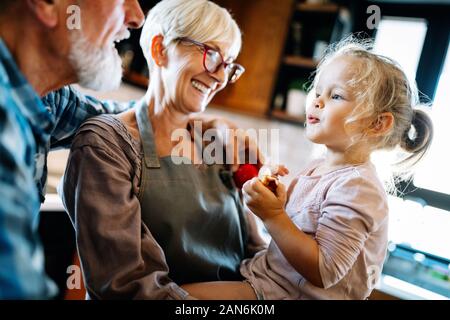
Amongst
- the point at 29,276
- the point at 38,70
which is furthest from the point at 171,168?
the point at 29,276

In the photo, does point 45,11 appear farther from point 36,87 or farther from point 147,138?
point 147,138

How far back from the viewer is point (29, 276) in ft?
1.61

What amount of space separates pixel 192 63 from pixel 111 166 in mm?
410

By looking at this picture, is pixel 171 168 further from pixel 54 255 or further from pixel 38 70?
pixel 54 255

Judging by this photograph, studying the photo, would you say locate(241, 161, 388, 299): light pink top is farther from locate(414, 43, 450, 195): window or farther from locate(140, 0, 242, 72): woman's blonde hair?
locate(414, 43, 450, 195): window

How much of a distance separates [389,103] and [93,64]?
78cm

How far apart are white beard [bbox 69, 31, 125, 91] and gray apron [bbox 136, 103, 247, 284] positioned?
144 millimetres

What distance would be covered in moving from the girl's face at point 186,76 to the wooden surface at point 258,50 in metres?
1.45

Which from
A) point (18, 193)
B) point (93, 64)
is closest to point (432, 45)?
point (93, 64)

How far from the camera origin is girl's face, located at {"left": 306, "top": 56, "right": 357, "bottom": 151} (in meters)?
0.95

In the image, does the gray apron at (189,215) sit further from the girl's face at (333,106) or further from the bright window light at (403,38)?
the bright window light at (403,38)

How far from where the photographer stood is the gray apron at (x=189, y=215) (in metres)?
0.95

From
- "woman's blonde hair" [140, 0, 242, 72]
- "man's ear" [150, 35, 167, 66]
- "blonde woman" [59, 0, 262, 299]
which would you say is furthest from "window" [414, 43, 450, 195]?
"man's ear" [150, 35, 167, 66]

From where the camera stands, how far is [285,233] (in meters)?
0.81
